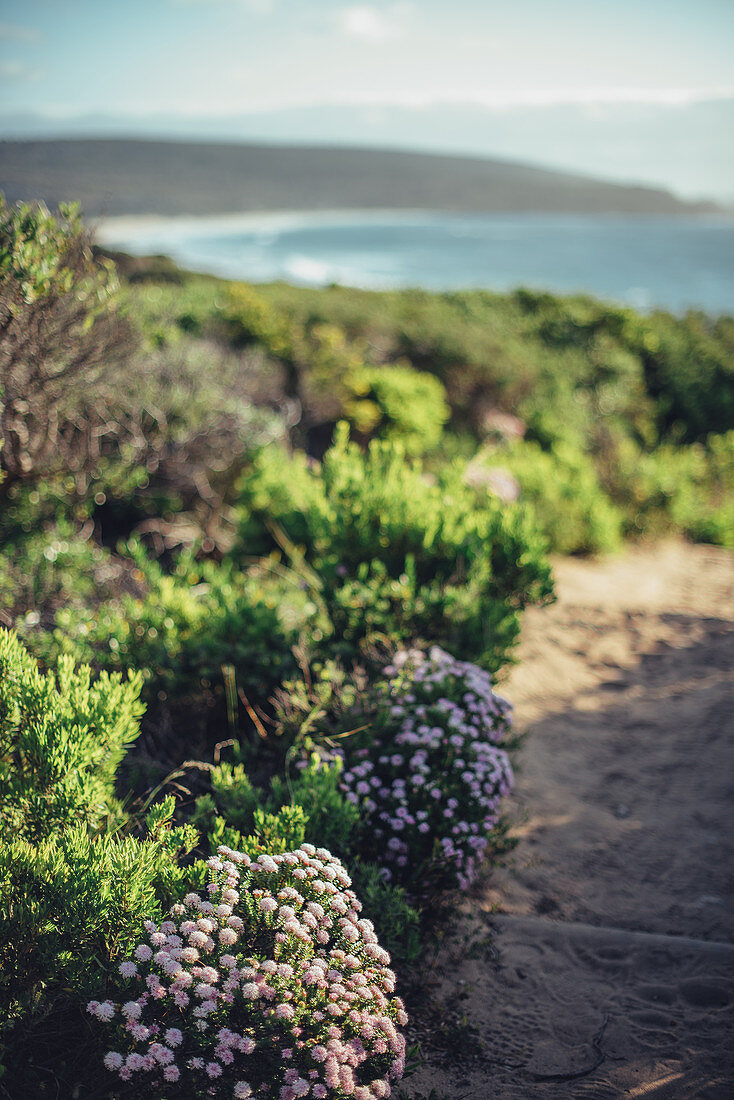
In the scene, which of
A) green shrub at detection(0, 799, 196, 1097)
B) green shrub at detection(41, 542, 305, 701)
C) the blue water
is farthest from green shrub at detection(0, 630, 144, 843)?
the blue water

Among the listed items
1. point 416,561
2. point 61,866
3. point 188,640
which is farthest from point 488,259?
point 61,866

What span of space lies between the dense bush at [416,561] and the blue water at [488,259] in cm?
2038

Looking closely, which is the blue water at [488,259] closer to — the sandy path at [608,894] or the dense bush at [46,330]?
the dense bush at [46,330]

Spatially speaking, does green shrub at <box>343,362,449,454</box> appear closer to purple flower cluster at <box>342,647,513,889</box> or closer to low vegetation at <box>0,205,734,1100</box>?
low vegetation at <box>0,205,734,1100</box>

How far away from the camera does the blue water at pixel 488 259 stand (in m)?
45.3

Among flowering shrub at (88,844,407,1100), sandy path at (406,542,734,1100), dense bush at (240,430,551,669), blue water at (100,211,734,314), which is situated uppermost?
blue water at (100,211,734,314)

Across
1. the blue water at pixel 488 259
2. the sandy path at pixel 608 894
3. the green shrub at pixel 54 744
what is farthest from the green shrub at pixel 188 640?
the blue water at pixel 488 259

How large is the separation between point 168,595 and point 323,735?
4.59 feet

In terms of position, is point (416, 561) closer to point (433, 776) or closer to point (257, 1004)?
point (433, 776)

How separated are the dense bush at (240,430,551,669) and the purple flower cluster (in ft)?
1.65

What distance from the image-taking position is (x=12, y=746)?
239cm

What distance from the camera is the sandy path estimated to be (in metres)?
2.27

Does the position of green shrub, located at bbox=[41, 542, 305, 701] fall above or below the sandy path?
above

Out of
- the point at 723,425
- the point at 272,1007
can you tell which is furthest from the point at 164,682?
the point at 723,425
